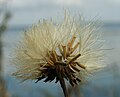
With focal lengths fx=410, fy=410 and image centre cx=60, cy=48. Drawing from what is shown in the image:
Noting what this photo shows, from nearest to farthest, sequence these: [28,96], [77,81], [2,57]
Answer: [77,81] → [2,57] → [28,96]

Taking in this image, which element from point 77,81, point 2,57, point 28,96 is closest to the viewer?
point 77,81

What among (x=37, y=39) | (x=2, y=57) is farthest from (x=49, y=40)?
(x=2, y=57)

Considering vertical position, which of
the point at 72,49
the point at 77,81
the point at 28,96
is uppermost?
the point at 72,49

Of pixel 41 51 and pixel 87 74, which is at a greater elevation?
pixel 41 51

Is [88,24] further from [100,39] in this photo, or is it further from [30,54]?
[30,54]
